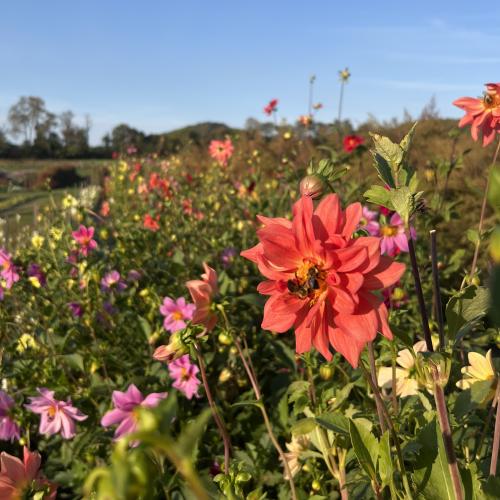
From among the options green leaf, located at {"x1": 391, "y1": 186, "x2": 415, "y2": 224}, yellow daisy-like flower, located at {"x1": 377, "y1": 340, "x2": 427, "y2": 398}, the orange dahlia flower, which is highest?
the orange dahlia flower

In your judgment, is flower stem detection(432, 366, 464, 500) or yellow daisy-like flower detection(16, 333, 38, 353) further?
yellow daisy-like flower detection(16, 333, 38, 353)

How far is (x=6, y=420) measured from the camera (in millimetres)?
1623

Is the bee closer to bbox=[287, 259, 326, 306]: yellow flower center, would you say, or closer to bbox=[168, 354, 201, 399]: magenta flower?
bbox=[287, 259, 326, 306]: yellow flower center

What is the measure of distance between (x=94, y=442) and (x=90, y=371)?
268mm

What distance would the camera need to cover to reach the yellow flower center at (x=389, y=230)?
6.32 feet

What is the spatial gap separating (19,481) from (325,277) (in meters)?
0.59

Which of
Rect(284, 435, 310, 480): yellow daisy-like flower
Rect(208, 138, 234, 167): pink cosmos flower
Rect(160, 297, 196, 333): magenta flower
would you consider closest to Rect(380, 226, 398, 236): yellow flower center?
→ Rect(160, 297, 196, 333): magenta flower

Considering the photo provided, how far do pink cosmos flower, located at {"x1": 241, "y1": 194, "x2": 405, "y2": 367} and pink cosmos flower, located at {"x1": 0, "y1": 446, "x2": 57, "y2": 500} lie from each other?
48 centimetres

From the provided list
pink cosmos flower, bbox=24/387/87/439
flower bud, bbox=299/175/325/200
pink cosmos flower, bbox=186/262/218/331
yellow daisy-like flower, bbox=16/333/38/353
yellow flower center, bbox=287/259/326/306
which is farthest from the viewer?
yellow daisy-like flower, bbox=16/333/38/353

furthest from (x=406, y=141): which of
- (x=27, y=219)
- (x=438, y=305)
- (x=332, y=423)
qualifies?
(x=27, y=219)

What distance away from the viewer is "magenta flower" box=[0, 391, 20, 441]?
161 centimetres

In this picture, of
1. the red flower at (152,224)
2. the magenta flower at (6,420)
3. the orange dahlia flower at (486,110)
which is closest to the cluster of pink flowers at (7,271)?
the magenta flower at (6,420)

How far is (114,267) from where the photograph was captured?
256cm

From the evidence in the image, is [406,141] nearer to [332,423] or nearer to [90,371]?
[332,423]
